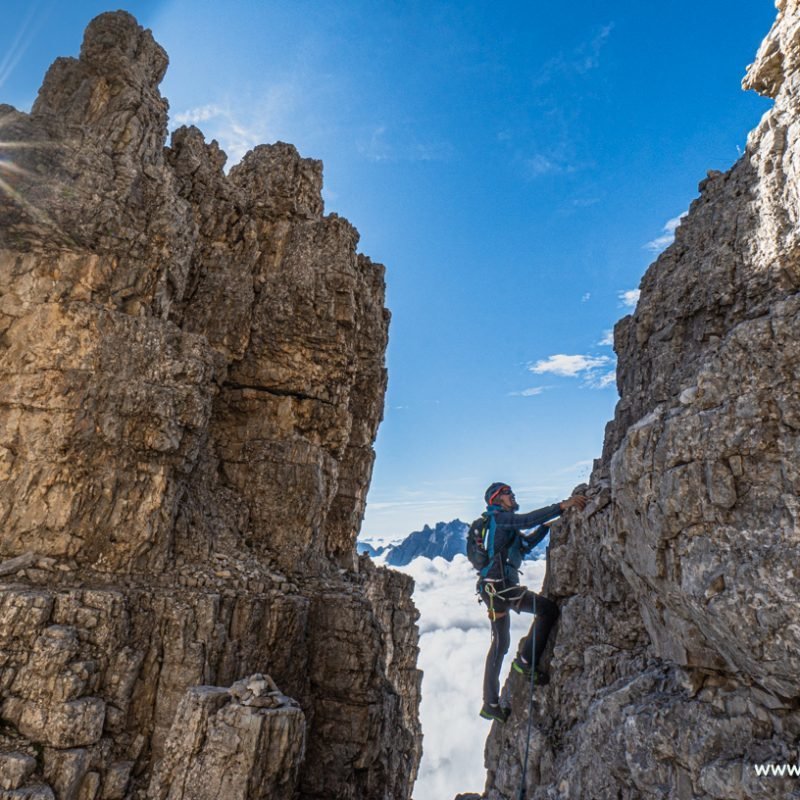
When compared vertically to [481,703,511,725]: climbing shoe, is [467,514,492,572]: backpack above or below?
above

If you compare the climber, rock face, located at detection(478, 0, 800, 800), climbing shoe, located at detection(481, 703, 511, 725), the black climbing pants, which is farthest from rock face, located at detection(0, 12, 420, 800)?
rock face, located at detection(478, 0, 800, 800)

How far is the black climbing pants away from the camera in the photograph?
13203mm

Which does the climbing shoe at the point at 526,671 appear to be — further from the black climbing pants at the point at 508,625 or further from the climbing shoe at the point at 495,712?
the climbing shoe at the point at 495,712

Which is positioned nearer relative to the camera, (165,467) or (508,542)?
(508,542)

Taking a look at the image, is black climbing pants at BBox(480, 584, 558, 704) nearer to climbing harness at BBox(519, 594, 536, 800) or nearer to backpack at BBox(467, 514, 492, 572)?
climbing harness at BBox(519, 594, 536, 800)

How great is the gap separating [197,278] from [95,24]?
1432 cm

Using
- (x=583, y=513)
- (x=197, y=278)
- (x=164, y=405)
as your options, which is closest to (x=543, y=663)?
(x=583, y=513)

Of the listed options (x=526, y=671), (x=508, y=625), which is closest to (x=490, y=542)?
(x=508, y=625)

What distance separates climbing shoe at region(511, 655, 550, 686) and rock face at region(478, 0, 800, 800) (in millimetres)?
356

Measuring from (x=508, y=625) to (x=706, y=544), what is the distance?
7436 millimetres

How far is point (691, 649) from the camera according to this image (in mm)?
8391

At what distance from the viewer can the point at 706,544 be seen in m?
7.91

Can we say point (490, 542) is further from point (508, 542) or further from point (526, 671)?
point (526, 671)

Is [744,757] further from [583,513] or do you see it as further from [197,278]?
[197,278]
